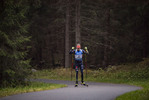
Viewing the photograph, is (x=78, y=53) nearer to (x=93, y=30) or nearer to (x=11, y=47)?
(x=11, y=47)

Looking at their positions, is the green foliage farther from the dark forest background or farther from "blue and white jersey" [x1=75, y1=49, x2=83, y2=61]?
the dark forest background

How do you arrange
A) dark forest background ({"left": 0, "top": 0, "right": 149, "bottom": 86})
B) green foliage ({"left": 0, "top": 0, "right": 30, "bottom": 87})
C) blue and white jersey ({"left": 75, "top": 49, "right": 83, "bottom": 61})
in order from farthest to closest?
dark forest background ({"left": 0, "top": 0, "right": 149, "bottom": 86}) → blue and white jersey ({"left": 75, "top": 49, "right": 83, "bottom": 61}) → green foliage ({"left": 0, "top": 0, "right": 30, "bottom": 87})

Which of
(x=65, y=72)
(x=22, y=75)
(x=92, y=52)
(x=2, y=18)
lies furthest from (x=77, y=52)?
(x=92, y=52)

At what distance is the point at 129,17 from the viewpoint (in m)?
41.8

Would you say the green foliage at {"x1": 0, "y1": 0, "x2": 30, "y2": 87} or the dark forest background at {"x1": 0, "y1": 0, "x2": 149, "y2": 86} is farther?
the dark forest background at {"x1": 0, "y1": 0, "x2": 149, "y2": 86}

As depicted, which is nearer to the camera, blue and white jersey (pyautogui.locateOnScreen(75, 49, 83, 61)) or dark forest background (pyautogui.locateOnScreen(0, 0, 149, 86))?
blue and white jersey (pyautogui.locateOnScreen(75, 49, 83, 61))

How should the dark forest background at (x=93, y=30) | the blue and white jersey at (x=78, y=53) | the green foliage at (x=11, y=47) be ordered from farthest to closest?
the dark forest background at (x=93, y=30) → the blue and white jersey at (x=78, y=53) → the green foliage at (x=11, y=47)

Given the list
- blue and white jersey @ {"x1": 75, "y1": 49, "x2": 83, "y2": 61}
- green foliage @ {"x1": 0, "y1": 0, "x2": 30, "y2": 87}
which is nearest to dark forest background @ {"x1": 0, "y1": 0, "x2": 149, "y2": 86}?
green foliage @ {"x1": 0, "y1": 0, "x2": 30, "y2": 87}

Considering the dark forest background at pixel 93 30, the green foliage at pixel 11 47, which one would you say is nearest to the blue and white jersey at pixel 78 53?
the green foliage at pixel 11 47

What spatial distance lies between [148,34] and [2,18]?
83.8 feet

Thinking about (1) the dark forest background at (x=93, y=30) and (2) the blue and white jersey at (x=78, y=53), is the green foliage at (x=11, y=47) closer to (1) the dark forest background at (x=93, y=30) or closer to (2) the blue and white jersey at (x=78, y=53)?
(2) the blue and white jersey at (x=78, y=53)

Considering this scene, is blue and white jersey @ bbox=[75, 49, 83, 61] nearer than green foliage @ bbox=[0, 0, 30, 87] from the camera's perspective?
No

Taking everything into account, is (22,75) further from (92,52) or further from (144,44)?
(144,44)

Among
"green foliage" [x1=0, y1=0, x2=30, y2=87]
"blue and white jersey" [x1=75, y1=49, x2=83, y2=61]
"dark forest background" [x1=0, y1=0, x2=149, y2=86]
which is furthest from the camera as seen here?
"dark forest background" [x1=0, y1=0, x2=149, y2=86]
